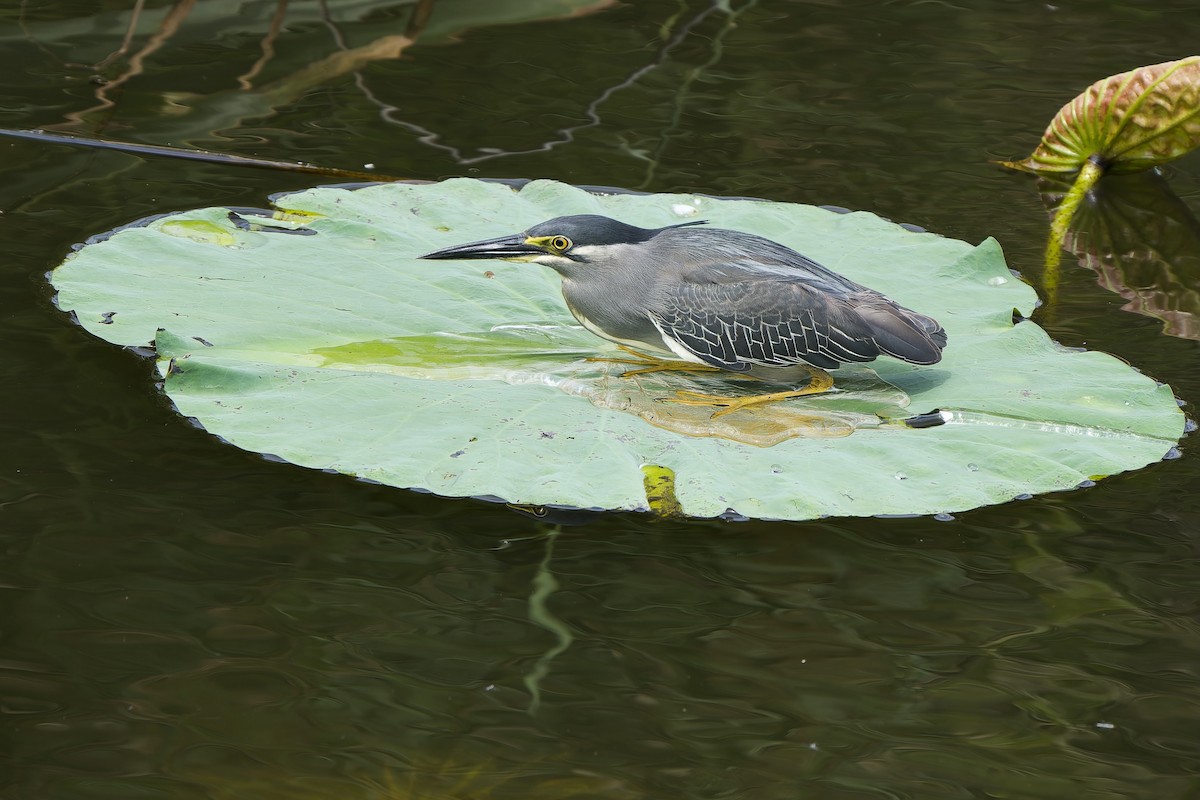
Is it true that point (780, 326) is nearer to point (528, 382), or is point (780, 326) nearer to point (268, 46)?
point (528, 382)

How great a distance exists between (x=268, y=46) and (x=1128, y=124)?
4.78 m

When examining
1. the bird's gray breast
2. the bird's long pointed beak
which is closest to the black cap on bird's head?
the bird's long pointed beak

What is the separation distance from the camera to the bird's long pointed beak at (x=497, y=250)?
421 cm

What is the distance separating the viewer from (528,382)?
13.6 feet

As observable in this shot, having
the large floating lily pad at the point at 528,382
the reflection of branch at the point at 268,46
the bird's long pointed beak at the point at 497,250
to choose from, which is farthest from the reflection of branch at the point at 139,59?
the bird's long pointed beak at the point at 497,250

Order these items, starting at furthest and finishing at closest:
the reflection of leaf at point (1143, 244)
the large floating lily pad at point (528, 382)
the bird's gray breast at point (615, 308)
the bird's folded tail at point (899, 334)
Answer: the reflection of leaf at point (1143, 244), the bird's gray breast at point (615, 308), the bird's folded tail at point (899, 334), the large floating lily pad at point (528, 382)

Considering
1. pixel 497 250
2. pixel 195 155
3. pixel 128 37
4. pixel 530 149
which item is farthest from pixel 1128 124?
pixel 128 37

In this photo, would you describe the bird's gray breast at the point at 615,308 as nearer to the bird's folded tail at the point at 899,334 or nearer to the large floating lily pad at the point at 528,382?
the large floating lily pad at the point at 528,382

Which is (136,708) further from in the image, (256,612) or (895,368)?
(895,368)

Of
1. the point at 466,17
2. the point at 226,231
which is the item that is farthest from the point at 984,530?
the point at 466,17

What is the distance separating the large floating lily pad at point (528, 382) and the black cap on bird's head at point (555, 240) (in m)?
0.33

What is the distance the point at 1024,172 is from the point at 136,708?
540 cm

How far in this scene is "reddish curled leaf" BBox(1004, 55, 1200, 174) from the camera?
239 inches

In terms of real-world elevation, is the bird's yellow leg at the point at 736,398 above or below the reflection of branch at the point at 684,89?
below
